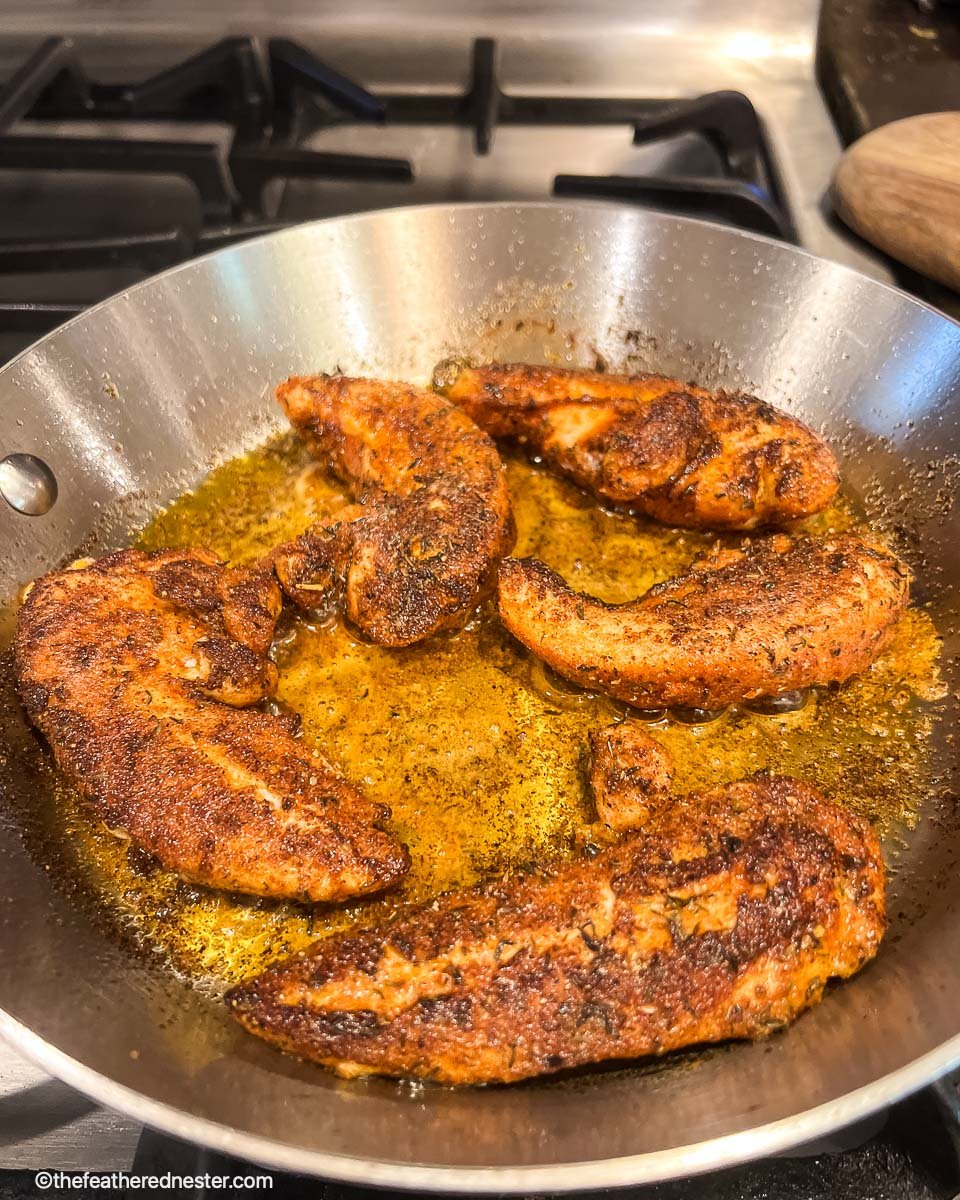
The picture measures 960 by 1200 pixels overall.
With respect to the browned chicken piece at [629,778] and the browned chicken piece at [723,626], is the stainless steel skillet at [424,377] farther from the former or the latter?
the browned chicken piece at [629,778]

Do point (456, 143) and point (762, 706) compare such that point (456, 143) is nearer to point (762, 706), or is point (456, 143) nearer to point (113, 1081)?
point (762, 706)

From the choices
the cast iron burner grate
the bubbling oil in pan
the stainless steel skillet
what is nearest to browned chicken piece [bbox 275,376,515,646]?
the bubbling oil in pan

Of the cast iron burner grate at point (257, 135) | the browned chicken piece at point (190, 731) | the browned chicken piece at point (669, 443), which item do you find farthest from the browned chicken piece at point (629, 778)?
the cast iron burner grate at point (257, 135)

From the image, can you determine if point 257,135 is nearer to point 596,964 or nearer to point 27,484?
point 27,484

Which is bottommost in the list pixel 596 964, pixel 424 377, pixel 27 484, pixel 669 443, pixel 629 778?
pixel 596 964

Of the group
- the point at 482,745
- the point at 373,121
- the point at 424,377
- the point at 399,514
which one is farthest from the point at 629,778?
the point at 373,121

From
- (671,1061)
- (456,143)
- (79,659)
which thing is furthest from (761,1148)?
(456,143)

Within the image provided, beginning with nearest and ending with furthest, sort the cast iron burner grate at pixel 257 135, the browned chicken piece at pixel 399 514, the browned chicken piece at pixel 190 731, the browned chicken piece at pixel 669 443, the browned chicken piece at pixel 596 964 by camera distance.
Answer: the browned chicken piece at pixel 596 964, the browned chicken piece at pixel 190 731, the browned chicken piece at pixel 399 514, the browned chicken piece at pixel 669 443, the cast iron burner grate at pixel 257 135

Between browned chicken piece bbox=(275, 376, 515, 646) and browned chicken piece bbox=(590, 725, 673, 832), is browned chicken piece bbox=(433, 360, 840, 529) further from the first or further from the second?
browned chicken piece bbox=(590, 725, 673, 832)
